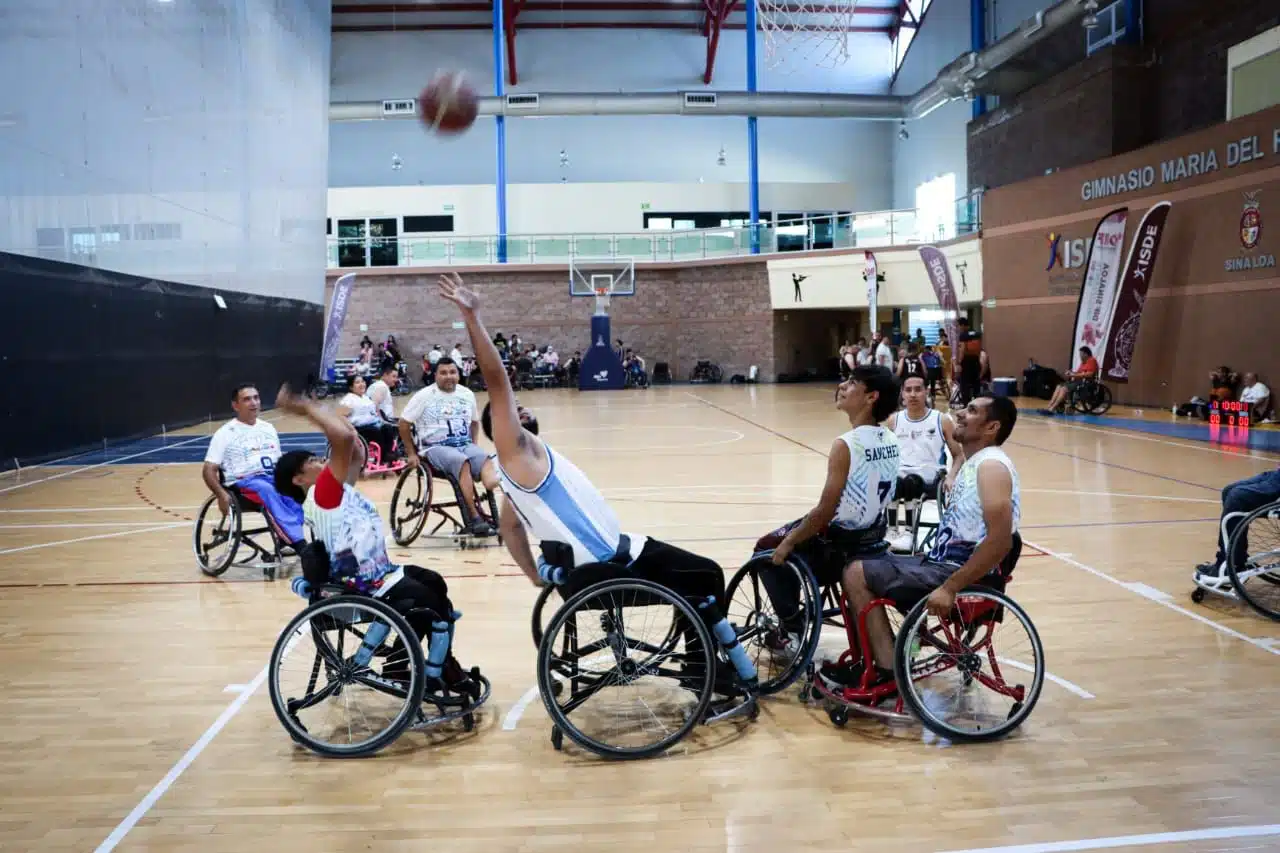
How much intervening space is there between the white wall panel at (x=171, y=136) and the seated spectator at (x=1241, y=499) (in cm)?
1219

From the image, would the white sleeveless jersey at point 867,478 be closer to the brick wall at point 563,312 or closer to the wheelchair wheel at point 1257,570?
the wheelchair wheel at point 1257,570

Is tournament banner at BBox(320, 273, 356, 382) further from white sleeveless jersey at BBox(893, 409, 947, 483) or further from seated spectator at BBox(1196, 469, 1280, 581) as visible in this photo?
seated spectator at BBox(1196, 469, 1280, 581)

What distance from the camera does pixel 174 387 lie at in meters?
17.7

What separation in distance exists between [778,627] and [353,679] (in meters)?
1.69

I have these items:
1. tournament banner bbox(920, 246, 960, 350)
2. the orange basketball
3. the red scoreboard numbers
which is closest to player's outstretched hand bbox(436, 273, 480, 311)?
the orange basketball

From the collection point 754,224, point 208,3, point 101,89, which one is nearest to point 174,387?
point 101,89

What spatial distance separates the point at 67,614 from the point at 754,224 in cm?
2556

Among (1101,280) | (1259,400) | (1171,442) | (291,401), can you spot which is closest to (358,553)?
(291,401)

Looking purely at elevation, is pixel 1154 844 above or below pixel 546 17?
below

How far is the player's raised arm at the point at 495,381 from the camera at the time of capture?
361 centimetres

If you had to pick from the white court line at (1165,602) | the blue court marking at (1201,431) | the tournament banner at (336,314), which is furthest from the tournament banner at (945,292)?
the white court line at (1165,602)

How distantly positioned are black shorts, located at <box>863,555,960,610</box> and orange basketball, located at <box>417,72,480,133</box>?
5883 millimetres

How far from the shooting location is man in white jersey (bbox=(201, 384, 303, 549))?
6.83 m

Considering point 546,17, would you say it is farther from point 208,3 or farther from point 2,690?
point 2,690
